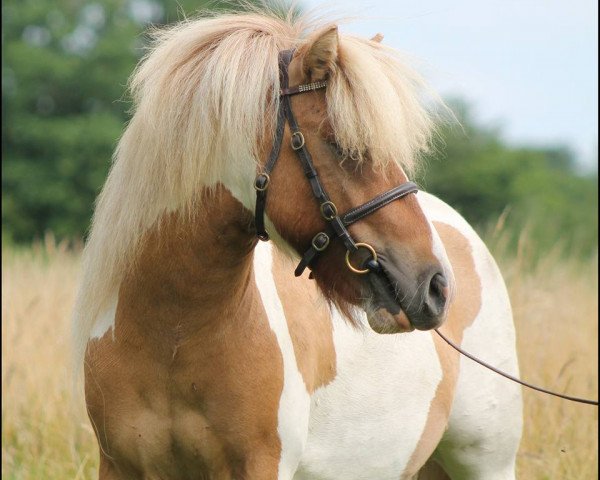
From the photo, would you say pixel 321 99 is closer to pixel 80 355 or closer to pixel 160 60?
pixel 160 60

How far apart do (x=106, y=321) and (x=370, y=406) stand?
3.68ft

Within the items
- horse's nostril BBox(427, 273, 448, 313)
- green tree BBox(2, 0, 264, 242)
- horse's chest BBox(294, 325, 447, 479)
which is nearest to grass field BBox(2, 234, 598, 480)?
horse's chest BBox(294, 325, 447, 479)

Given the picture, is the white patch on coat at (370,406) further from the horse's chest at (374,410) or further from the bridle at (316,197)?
the bridle at (316,197)

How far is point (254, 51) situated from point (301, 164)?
40cm

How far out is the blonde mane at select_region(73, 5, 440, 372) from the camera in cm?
247

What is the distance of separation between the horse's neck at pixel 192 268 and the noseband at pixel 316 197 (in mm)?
147

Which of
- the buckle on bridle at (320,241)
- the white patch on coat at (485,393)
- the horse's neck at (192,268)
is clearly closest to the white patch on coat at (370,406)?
the white patch on coat at (485,393)

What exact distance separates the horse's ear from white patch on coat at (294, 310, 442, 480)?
3.42ft

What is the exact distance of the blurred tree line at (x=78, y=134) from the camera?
27.2 meters

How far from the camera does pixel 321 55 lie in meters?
2.50

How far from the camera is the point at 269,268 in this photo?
315 centimetres

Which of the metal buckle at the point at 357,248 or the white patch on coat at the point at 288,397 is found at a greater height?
the metal buckle at the point at 357,248

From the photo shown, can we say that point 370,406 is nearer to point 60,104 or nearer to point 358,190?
point 358,190

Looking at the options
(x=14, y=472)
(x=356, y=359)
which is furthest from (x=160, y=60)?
(x=14, y=472)
